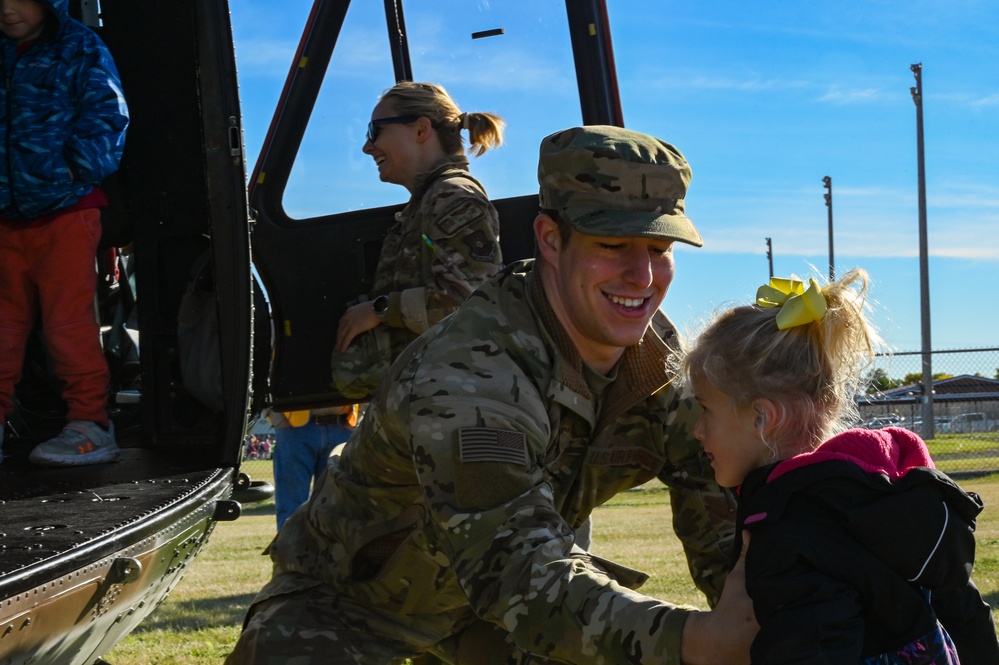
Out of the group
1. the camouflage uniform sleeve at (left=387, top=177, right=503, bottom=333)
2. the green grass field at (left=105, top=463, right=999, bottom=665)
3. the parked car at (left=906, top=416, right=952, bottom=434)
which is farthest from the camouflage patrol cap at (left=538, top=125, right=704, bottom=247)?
the parked car at (left=906, top=416, right=952, bottom=434)

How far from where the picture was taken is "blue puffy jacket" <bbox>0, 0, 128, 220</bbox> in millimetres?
3719

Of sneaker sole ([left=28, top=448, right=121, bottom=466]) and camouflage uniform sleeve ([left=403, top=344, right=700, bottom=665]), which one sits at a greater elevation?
camouflage uniform sleeve ([left=403, top=344, right=700, bottom=665])

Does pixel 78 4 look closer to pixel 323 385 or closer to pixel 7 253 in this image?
pixel 7 253

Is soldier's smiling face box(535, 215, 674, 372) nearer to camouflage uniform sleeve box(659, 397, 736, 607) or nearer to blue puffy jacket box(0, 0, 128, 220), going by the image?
camouflage uniform sleeve box(659, 397, 736, 607)

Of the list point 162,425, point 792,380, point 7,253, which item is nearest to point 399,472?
point 792,380

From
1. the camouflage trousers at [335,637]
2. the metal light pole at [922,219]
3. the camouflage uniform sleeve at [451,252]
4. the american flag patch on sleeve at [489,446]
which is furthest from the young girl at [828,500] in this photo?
the metal light pole at [922,219]

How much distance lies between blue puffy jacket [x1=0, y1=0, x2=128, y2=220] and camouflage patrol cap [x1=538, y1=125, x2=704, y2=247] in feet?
5.58

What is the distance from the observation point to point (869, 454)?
2.03 meters

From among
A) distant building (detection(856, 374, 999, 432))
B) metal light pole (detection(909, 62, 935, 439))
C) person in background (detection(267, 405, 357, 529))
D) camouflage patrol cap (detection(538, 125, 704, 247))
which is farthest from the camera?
metal light pole (detection(909, 62, 935, 439))

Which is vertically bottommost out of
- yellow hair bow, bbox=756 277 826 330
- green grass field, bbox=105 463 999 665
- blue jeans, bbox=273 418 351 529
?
green grass field, bbox=105 463 999 665

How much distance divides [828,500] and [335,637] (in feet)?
4.16

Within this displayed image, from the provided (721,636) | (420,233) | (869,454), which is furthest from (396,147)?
(721,636)

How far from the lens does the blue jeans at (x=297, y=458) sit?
262 inches

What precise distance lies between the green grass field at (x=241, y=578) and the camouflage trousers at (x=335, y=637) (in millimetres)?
2190
